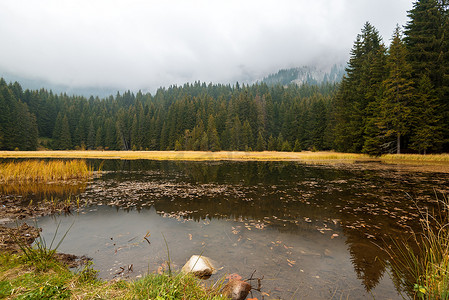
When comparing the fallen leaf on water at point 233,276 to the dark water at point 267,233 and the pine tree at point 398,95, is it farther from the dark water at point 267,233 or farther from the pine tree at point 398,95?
the pine tree at point 398,95

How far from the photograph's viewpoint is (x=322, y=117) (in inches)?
2697

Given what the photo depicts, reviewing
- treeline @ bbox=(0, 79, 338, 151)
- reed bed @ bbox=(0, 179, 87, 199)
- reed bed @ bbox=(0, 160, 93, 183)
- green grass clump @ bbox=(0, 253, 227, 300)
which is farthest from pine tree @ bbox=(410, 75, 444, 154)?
reed bed @ bbox=(0, 160, 93, 183)

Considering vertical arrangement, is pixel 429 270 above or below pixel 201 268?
above

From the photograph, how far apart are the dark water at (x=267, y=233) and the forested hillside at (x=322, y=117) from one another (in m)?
25.5

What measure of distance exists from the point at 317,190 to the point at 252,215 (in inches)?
267

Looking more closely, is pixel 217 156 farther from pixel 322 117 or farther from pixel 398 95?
pixel 322 117

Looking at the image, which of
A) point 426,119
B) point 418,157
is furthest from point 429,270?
point 418,157

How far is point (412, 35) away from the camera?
3341 centimetres

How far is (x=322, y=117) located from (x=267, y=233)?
70454 mm

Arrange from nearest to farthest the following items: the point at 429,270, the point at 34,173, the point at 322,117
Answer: the point at 429,270 → the point at 34,173 → the point at 322,117

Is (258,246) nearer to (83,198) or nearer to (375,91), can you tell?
(83,198)

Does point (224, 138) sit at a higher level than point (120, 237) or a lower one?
higher

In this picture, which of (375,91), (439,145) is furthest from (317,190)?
(375,91)

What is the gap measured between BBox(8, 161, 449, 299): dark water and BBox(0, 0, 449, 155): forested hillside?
1004 inches
